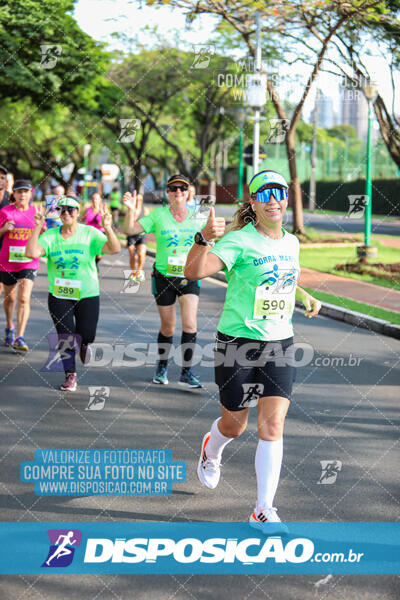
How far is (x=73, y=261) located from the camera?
7.08 meters

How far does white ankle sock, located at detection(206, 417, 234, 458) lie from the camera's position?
15.4 ft

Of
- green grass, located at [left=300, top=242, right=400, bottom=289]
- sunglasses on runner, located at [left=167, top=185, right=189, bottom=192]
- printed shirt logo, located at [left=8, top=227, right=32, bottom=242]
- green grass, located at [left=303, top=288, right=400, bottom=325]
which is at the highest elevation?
sunglasses on runner, located at [left=167, top=185, right=189, bottom=192]

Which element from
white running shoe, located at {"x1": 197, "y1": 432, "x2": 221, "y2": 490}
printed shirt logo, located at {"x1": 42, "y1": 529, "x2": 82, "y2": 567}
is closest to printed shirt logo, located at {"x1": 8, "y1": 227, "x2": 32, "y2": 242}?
white running shoe, located at {"x1": 197, "y1": 432, "x2": 221, "y2": 490}

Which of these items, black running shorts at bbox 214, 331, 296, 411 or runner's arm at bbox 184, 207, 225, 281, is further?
black running shorts at bbox 214, 331, 296, 411

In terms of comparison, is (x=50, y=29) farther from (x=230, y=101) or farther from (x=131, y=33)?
(x=230, y=101)

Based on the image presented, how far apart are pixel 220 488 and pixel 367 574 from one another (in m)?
1.30

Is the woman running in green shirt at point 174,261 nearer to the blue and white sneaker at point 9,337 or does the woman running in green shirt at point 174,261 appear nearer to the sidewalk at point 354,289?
the blue and white sneaker at point 9,337

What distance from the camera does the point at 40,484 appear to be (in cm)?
484

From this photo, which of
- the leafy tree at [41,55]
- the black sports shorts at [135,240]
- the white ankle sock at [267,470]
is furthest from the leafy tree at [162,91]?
the white ankle sock at [267,470]

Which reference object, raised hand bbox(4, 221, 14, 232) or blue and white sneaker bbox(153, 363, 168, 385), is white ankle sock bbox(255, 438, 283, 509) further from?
raised hand bbox(4, 221, 14, 232)

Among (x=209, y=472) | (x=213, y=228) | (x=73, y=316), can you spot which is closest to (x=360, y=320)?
(x=73, y=316)

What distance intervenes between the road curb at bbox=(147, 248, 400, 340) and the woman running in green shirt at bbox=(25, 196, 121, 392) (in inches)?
191

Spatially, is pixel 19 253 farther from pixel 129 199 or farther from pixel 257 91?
pixel 257 91

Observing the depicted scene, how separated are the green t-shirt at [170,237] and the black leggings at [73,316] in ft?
2.34
